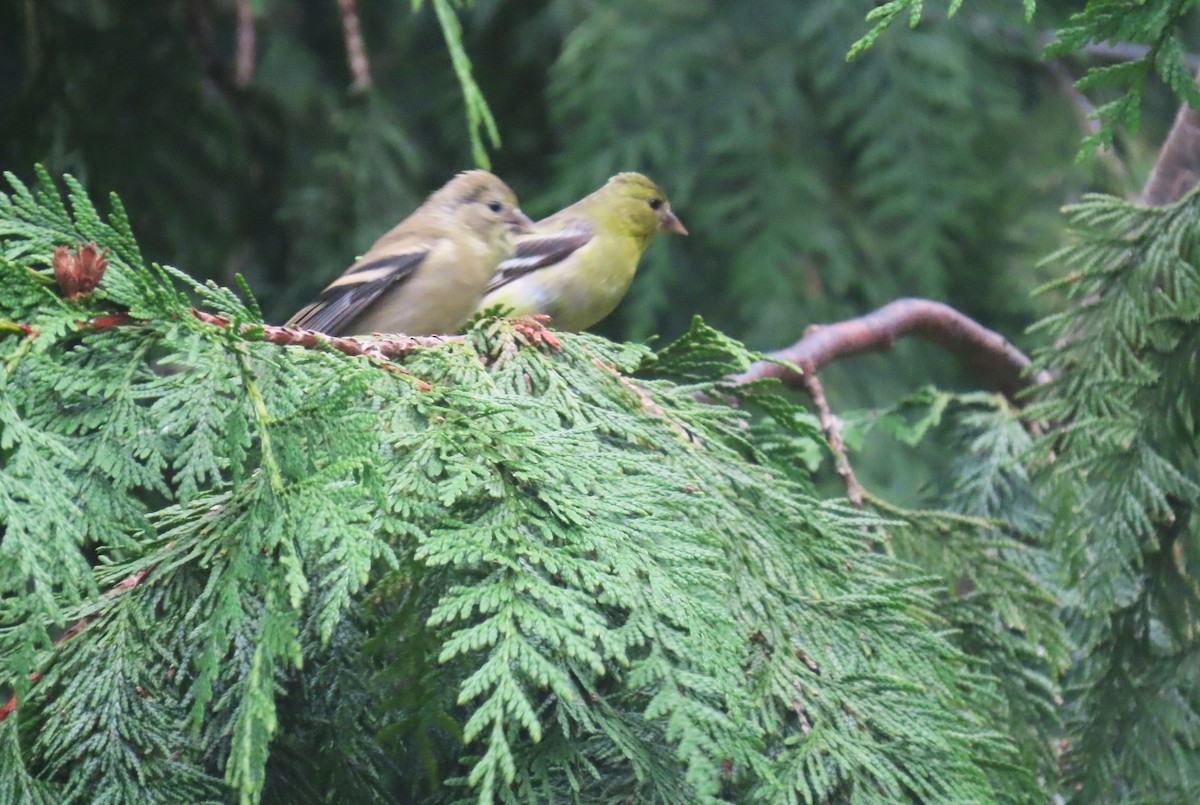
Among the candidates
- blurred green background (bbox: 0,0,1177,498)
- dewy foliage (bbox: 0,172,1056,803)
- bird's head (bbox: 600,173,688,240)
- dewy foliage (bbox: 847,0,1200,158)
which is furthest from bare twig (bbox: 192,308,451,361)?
blurred green background (bbox: 0,0,1177,498)

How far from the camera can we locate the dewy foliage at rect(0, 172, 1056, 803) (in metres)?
1.35

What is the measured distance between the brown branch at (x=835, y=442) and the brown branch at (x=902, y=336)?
86mm

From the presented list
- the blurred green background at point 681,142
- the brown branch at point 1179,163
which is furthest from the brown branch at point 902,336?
the blurred green background at point 681,142

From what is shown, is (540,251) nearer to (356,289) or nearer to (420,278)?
(420,278)

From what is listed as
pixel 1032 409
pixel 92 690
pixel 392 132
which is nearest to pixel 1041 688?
pixel 1032 409

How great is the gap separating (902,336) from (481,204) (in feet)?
5.36

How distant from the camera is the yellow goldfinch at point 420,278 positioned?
11.9 ft

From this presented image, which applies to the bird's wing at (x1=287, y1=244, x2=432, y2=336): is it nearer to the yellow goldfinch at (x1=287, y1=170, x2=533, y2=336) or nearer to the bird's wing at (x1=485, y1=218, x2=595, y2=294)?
the yellow goldfinch at (x1=287, y1=170, x2=533, y2=336)

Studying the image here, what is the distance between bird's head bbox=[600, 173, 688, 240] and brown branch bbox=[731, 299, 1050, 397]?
122 cm

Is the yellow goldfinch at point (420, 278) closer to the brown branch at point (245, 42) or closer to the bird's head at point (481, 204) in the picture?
the bird's head at point (481, 204)

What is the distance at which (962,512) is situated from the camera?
3080 millimetres

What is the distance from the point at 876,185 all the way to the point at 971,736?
4.88 m

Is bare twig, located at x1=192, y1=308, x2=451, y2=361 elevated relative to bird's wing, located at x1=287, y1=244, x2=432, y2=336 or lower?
lower

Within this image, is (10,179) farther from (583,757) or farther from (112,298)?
(583,757)
